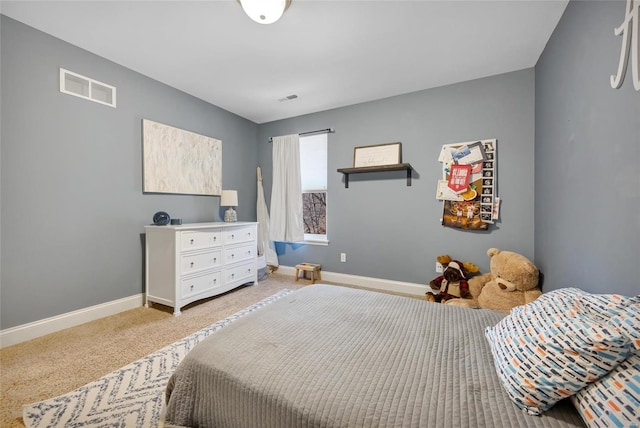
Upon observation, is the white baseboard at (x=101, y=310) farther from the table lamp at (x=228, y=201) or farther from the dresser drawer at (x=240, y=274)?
the table lamp at (x=228, y=201)

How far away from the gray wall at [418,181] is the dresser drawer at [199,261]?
1.36m

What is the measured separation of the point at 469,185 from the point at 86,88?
3944 mm

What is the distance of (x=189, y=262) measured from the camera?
2605mm

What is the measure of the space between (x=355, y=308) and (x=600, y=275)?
4.34 feet

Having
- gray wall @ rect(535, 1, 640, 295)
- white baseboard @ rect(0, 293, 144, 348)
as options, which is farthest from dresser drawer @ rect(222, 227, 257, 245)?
gray wall @ rect(535, 1, 640, 295)

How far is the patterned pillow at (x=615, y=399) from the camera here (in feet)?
1.89

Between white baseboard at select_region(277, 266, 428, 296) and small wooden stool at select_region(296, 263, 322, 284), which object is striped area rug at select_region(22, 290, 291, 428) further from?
white baseboard at select_region(277, 266, 428, 296)

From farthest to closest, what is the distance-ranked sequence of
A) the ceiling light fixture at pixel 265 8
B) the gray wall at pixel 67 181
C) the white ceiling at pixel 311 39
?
the gray wall at pixel 67 181 → the white ceiling at pixel 311 39 → the ceiling light fixture at pixel 265 8

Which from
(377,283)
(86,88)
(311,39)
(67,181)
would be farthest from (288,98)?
(377,283)

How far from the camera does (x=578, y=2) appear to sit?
5.23 feet

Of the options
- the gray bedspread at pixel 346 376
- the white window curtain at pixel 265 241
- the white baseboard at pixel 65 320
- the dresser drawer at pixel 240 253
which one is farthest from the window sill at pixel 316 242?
the gray bedspread at pixel 346 376

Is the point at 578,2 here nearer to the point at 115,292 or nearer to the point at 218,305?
the point at 218,305

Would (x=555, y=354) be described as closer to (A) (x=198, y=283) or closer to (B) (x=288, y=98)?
(A) (x=198, y=283)

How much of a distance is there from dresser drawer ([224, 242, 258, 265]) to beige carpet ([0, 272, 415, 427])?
516 millimetres
